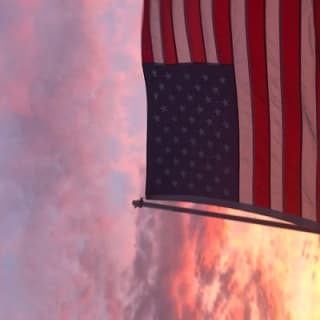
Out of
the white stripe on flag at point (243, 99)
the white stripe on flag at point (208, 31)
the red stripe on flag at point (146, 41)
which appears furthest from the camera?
the red stripe on flag at point (146, 41)

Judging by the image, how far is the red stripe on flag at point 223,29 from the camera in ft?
29.2

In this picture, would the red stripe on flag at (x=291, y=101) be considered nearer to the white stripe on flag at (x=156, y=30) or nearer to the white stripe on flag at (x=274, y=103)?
the white stripe on flag at (x=274, y=103)

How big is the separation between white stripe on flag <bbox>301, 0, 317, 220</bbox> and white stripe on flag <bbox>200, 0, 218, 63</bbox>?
1245 mm

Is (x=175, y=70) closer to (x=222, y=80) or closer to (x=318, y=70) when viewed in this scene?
Answer: (x=222, y=80)

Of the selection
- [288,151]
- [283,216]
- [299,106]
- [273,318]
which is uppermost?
[299,106]

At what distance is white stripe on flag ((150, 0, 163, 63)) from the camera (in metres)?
9.41

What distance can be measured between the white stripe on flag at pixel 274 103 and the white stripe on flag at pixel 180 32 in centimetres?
123

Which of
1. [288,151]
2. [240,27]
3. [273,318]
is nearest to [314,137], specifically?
[288,151]

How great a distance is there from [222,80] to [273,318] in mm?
12485

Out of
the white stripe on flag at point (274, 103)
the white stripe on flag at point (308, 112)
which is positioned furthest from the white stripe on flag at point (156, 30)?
the white stripe on flag at point (308, 112)

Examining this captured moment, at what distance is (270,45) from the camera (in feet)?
28.8

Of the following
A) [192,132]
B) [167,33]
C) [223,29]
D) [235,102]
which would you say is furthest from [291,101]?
[167,33]

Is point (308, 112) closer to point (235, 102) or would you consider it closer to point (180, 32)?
point (235, 102)

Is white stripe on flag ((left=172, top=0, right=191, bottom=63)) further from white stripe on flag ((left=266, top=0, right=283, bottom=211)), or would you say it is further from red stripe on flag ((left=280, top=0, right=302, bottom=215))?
red stripe on flag ((left=280, top=0, right=302, bottom=215))
